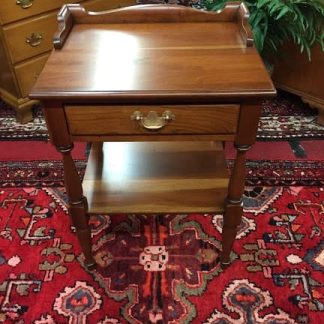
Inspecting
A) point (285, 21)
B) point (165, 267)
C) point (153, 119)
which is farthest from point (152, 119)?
point (285, 21)

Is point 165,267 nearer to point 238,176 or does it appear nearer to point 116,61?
point 238,176

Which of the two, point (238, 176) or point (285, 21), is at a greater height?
point (285, 21)

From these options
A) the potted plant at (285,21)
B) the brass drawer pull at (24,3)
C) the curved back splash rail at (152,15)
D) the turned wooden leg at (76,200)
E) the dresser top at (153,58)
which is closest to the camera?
the dresser top at (153,58)

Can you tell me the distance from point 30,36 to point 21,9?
14cm

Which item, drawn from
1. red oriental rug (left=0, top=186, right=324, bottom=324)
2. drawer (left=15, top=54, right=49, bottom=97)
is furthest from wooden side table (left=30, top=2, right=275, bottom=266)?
drawer (left=15, top=54, right=49, bottom=97)

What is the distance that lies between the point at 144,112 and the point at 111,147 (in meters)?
0.54

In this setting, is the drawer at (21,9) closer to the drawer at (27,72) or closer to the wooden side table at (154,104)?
the drawer at (27,72)

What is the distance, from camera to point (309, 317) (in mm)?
1222

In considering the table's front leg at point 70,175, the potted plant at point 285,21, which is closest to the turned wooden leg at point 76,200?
the table's front leg at point 70,175

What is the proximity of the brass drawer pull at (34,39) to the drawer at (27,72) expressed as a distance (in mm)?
86

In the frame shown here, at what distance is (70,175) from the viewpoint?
3.48ft

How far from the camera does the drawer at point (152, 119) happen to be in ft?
2.99

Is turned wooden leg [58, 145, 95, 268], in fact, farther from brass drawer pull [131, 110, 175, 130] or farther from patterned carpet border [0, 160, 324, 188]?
patterned carpet border [0, 160, 324, 188]

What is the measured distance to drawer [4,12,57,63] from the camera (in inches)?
72.2
